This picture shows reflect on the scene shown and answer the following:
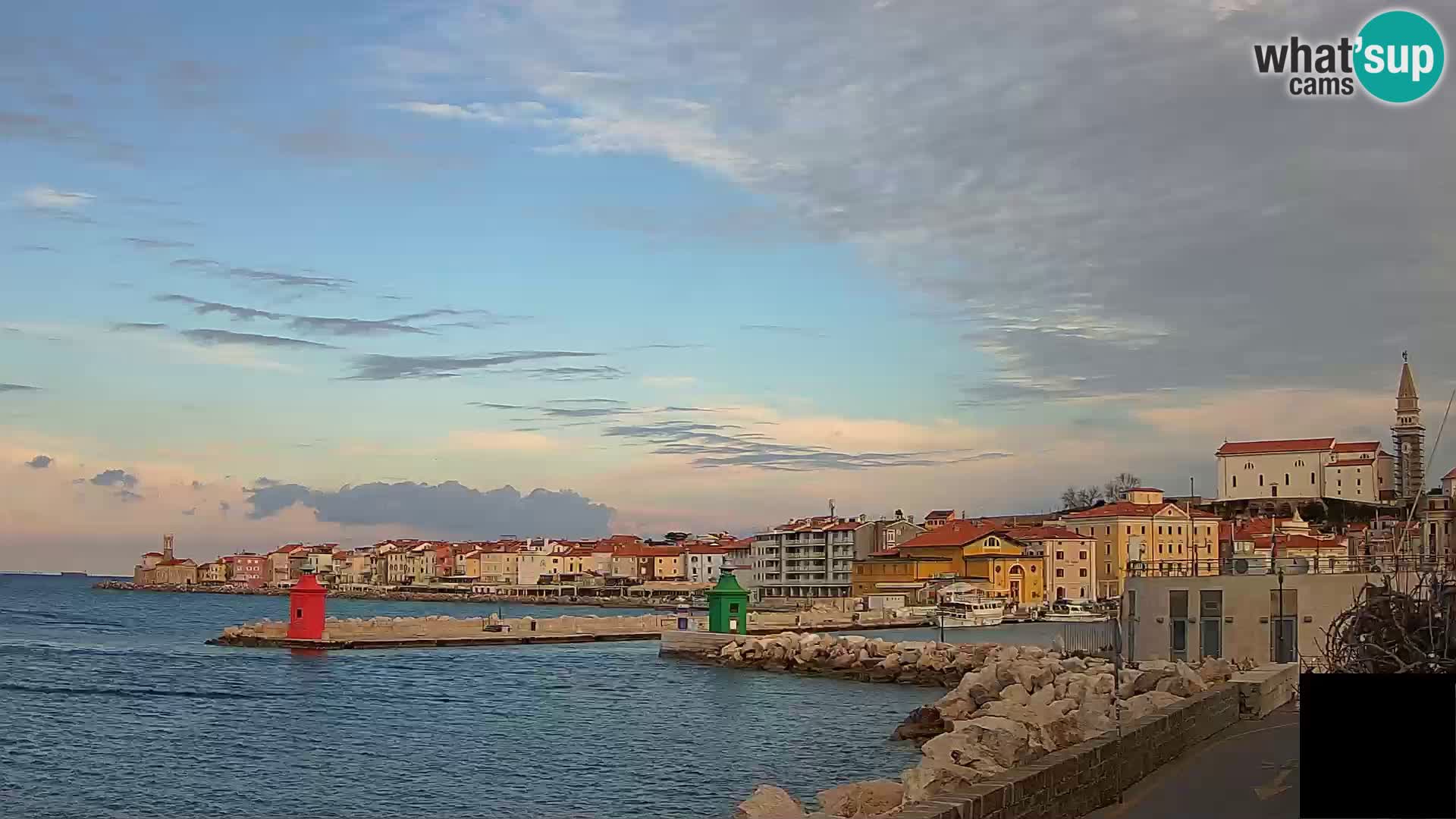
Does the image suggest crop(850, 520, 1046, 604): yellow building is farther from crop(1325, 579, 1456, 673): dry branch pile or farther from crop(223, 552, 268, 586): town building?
crop(223, 552, 268, 586): town building

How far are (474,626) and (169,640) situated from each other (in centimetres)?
1297

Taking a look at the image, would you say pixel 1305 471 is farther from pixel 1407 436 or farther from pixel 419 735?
pixel 419 735

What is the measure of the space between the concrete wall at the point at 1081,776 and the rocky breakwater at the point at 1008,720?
31 cm

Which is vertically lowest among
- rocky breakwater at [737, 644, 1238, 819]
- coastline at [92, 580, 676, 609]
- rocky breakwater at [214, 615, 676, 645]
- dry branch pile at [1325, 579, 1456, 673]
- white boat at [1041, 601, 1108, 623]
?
coastline at [92, 580, 676, 609]

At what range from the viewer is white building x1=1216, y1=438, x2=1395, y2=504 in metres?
105

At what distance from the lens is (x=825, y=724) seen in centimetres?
2809

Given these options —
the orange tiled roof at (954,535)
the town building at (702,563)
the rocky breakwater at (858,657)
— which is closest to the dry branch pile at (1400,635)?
the rocky breakwater at (858,657)

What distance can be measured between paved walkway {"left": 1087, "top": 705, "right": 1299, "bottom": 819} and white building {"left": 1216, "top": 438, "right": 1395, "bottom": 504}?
98.0 metres

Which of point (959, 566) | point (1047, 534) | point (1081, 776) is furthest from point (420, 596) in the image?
point (1081, 776)

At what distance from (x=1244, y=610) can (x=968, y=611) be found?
161 feet

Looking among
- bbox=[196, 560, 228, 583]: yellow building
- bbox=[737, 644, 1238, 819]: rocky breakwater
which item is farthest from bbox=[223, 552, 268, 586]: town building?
bbox=[737, 644, 1238, 819]: rocky breakwater

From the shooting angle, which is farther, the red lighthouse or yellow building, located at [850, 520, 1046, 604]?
yellow building, located at [850, 520, 1046, 604]

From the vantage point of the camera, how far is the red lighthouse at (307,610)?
49500 millimetres

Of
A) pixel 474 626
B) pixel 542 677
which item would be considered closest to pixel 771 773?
pixel 542 677
